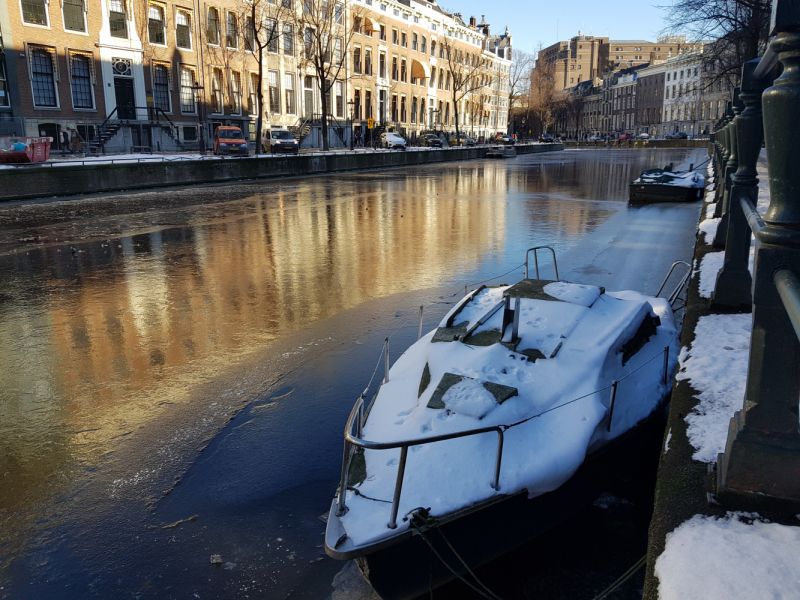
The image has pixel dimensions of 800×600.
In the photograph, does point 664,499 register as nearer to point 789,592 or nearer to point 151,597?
point 789,592

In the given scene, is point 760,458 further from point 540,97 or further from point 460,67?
Result: point 540,97

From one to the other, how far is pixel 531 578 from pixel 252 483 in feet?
6.66

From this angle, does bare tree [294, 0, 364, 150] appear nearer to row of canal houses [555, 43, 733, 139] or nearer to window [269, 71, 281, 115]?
window [269, 71, 281, 115]

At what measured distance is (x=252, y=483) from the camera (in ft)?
14.8

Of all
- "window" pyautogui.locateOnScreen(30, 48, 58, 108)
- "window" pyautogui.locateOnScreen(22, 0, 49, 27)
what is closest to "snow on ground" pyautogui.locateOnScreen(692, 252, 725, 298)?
"window" pyautogui.locateOnScreen(30, 48, 58, 108)

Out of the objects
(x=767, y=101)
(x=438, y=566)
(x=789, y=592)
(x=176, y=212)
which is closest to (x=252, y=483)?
(x=438, y=566)

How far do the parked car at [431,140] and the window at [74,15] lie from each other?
3442cm

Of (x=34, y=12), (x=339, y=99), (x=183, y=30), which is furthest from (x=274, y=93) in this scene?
(x=34, y=12)

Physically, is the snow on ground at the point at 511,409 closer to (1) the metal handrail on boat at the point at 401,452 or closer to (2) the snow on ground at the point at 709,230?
(1) the metal handrail on boat at the point at 401,452

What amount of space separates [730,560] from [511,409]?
153 centimetres

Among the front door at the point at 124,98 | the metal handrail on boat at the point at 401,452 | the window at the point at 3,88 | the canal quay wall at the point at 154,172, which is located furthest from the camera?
the front door at the point at 124,98

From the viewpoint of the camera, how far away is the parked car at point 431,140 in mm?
62562

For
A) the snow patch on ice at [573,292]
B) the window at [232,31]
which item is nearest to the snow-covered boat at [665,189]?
the snow patch on ice at [573,292]

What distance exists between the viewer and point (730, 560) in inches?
96.0
